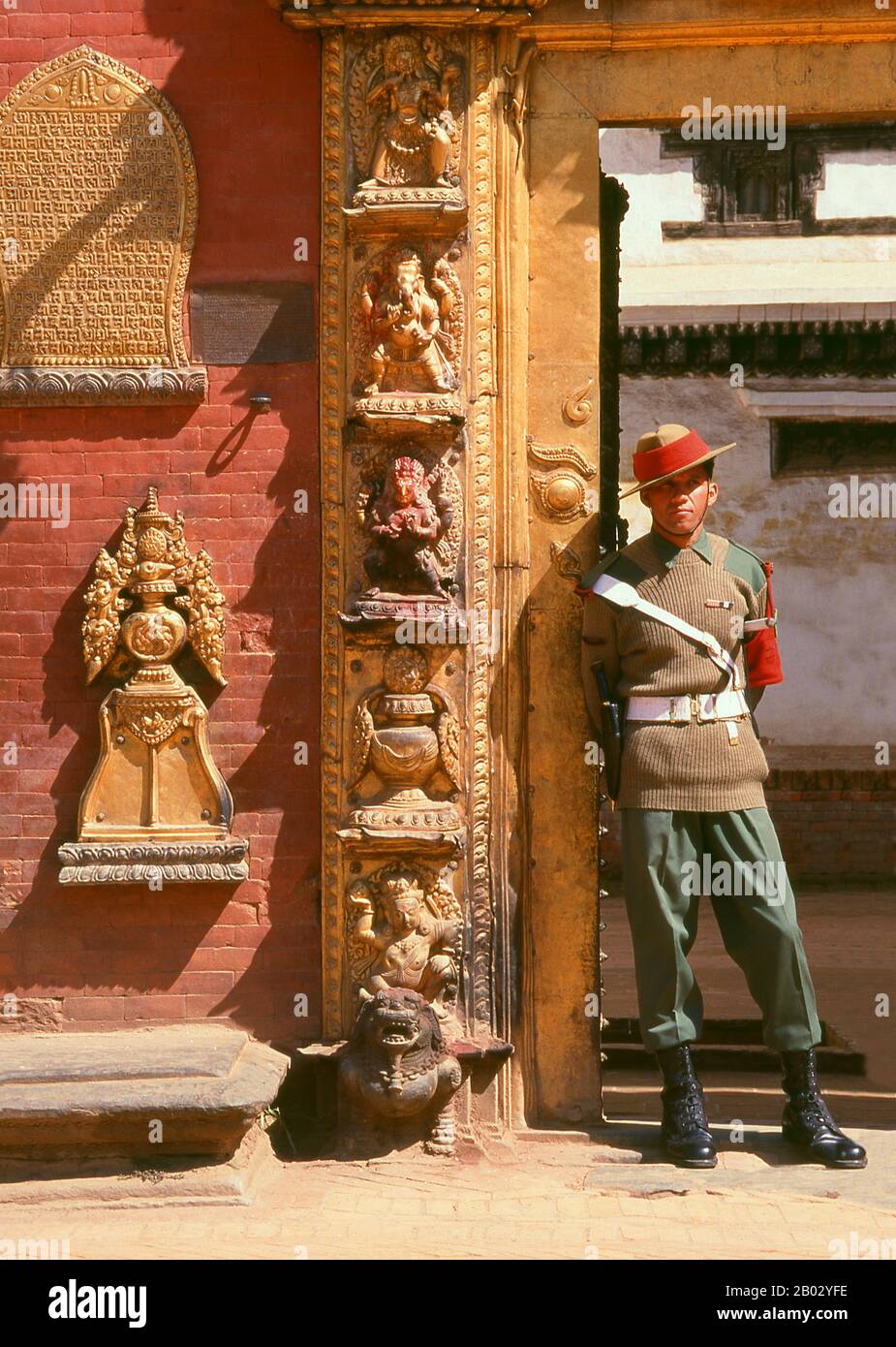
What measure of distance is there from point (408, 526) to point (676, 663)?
103cm

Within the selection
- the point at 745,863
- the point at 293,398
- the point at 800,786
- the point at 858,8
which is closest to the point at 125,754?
the point at 293,398

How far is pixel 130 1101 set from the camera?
5.52m

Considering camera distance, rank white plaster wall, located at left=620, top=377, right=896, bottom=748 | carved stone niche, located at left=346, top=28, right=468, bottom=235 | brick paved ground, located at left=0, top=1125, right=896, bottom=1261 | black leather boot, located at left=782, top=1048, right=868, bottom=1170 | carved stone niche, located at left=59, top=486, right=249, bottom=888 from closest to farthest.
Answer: brick paved ground, located at left=0, top=1125, right=896, bottom=1261, black leather boot, located at left=782, top=1048, right=868, bottom=1170, carved stone niche, located at left=346, top=28, right=468, bottom=235, carved stone niche, located at left=59, top=486, right=249, bottom=888, white plaster wall, located at left=620, top=377, right=896, bottom=748

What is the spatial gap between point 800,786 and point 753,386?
3734 mm

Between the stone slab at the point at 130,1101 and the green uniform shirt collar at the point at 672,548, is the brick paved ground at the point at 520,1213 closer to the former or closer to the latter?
the stone slab at the point at 130,1101

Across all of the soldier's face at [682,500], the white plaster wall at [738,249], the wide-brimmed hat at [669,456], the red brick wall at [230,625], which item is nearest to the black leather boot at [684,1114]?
the red brick wall at [230,625]

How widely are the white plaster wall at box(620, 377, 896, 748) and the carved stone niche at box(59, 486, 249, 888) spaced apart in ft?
34.8

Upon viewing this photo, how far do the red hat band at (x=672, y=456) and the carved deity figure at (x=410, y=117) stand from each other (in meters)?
1.19

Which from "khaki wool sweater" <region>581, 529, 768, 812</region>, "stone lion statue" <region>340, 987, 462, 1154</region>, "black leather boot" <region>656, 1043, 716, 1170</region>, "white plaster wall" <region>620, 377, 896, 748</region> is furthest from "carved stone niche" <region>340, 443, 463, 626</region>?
"white plaster wall" <region>620, 377, 896, 748</region>

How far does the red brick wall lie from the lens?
20.5 feet

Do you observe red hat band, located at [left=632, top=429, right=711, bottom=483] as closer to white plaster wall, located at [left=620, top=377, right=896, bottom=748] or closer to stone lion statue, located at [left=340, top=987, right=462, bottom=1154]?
stone lion statue, located at [left=340, top=987, right=462, bottom=1154]

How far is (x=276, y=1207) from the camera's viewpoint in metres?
5.57

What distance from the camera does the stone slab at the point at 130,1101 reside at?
551cm

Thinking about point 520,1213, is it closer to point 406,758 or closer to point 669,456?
point 406,758
